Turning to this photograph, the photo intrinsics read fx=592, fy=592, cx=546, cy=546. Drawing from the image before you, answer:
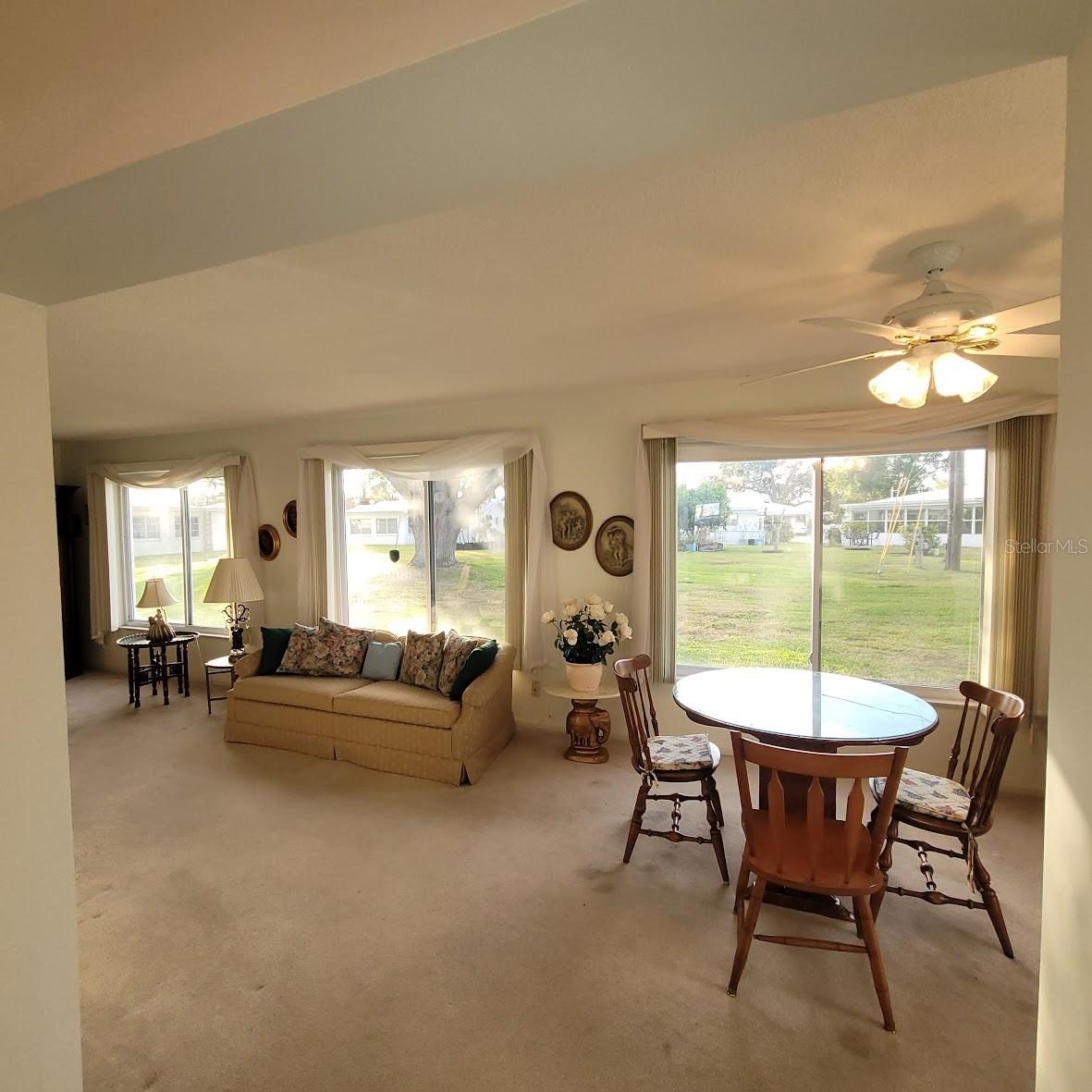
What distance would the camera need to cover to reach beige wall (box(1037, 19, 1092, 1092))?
0.60m

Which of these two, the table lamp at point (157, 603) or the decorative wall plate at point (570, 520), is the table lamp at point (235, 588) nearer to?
the table lamp at point (157, 603)

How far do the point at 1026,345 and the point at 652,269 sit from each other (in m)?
1.34

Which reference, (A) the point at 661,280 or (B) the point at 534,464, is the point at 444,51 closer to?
(A) the point at 661,280

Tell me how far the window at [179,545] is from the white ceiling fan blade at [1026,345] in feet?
19.2

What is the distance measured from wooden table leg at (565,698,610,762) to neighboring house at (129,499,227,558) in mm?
3974

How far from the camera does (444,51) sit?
2.08 ft

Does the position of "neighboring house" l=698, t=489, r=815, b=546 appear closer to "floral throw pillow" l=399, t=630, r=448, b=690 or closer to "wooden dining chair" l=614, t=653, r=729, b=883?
"wooden dining chair" l=614, t=653, r=729, b=883

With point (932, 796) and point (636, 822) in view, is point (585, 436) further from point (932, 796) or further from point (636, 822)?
point (932, 796)

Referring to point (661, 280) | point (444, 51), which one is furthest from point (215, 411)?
point (444, 51)

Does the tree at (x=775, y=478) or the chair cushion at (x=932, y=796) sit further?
the tree at (x=775, y=478)

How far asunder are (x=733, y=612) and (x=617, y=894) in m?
2.04

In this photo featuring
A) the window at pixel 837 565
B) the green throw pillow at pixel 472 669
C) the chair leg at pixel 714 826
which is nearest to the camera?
the chair leg at pixel 714 826

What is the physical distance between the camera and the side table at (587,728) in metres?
3.82

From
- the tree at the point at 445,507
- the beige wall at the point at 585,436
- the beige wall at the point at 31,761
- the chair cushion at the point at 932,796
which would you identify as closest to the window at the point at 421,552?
the tree at the point at 445,507
